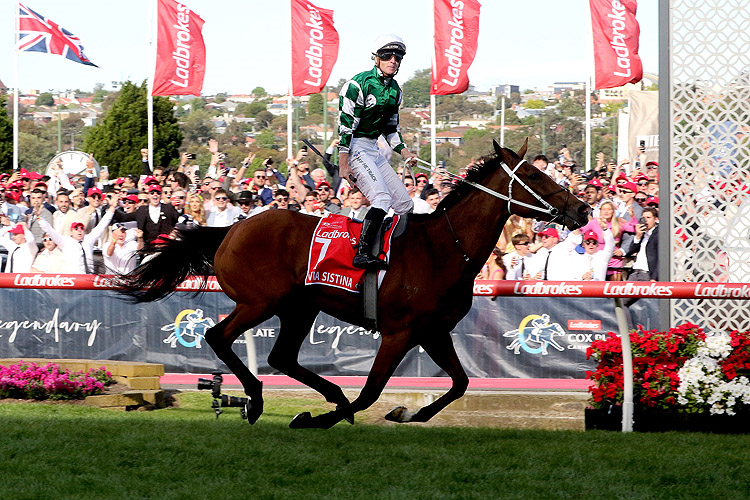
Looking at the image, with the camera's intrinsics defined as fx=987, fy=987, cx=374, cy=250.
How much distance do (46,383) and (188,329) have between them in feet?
7.03

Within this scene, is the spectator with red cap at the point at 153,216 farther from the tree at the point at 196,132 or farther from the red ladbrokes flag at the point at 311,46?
the tree at the point at 196,132

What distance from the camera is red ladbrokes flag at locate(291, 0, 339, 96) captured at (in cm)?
2294

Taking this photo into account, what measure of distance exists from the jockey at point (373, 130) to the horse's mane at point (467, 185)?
0.24m

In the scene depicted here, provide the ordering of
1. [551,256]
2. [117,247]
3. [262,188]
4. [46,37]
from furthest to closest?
1. [46,37]
2. [262,188]
3. [117,247]
4. [551,256]

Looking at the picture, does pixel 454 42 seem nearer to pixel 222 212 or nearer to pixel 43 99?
pixel 222 212

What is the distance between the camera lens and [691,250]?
7660mm

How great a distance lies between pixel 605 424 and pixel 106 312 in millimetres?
5409

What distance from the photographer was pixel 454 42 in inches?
850

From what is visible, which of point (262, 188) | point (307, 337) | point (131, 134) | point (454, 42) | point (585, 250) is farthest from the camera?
point (131, 134)

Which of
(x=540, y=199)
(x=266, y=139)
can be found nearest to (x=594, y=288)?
(x=540, y=199)

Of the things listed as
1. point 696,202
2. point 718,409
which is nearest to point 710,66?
point 696,202

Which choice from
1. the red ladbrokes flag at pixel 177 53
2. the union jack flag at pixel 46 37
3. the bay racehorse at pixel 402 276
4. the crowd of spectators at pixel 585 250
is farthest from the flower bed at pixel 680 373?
the union jack flag at pixel 46 37

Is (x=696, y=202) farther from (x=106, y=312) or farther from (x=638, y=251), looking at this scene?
(x=106, y=312)

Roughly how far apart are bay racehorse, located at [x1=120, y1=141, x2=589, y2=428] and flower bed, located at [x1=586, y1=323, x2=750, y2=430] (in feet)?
4.41
